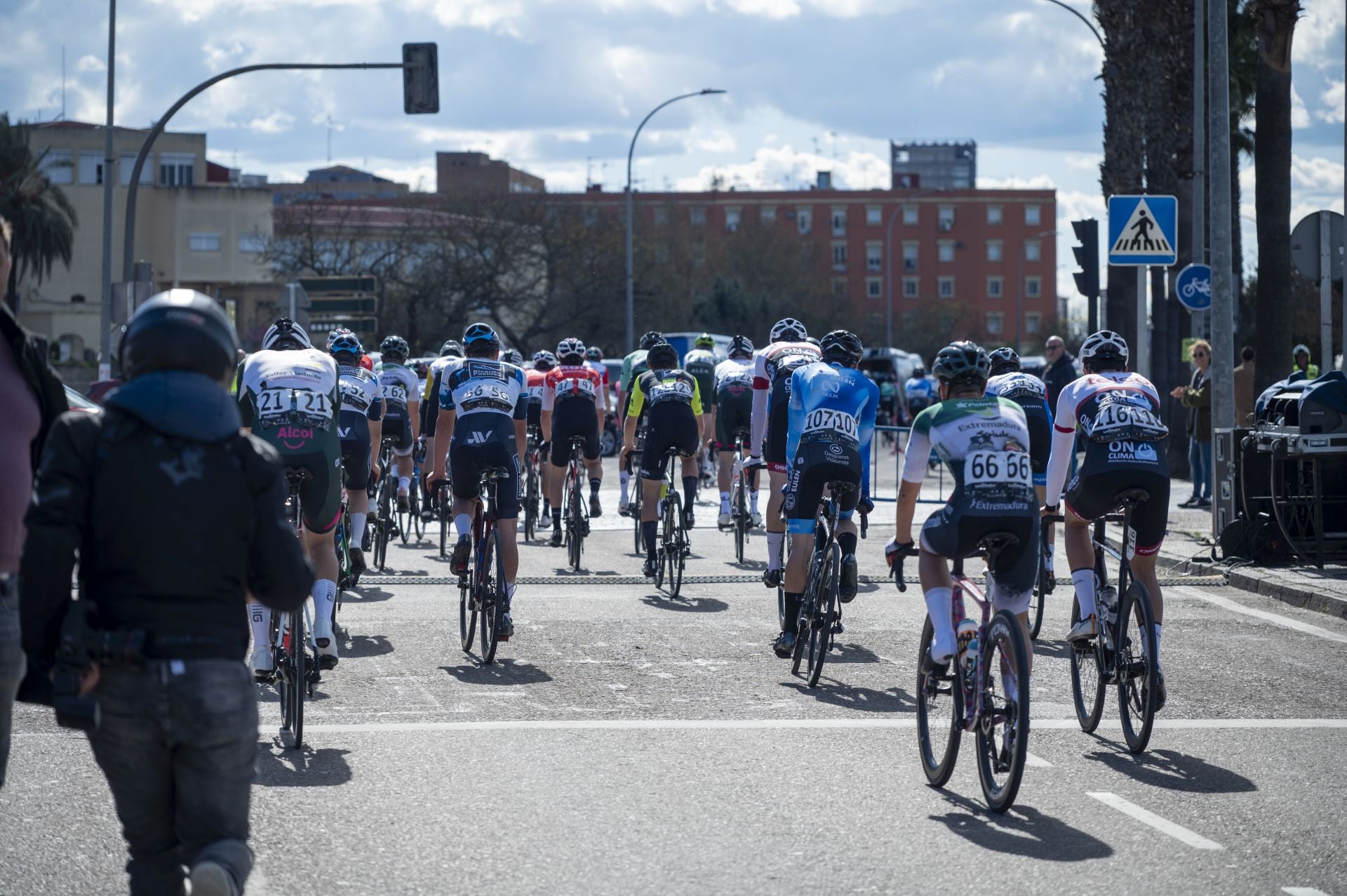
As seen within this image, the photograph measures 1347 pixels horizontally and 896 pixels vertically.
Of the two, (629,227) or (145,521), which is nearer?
(145,521)

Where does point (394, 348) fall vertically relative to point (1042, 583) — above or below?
above

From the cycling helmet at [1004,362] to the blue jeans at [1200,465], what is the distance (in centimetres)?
927

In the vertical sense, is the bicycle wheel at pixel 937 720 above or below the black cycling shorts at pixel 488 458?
below

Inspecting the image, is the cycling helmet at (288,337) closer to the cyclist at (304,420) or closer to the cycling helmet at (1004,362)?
the cyclist at (304,420)

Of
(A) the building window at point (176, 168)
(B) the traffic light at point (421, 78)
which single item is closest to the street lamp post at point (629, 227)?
(B) the traffic light at point (421, 78)

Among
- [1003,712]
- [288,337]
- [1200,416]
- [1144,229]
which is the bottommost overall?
[1003,712]

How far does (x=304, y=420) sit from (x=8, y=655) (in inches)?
166

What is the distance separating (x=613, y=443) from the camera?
3991 centimetres

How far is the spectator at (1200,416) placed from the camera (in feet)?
66.9

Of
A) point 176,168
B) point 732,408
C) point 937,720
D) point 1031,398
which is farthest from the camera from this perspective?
point 176,168

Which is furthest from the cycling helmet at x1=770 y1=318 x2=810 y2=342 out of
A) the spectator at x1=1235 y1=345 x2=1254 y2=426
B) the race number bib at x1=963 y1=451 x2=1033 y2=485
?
the spectator at x1=1235 y1=345 x2=1254 y2=426

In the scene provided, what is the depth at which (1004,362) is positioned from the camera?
12.5m

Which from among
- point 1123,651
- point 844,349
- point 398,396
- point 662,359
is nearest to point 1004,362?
point 844,349

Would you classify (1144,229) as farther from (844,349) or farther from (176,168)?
(176,168)
